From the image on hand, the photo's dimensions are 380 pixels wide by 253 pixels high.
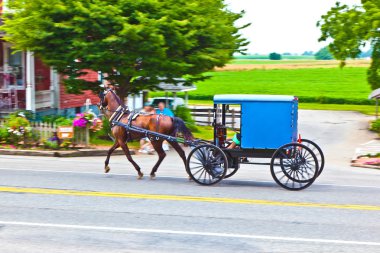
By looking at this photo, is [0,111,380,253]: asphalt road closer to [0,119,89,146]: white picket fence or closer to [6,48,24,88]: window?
[0,119,89,146]: white picket fence

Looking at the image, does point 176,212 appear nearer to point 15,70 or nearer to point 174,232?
point 174,232

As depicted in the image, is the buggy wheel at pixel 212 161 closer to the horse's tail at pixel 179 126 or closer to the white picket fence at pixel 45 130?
the horse's tail at pixel 179 126

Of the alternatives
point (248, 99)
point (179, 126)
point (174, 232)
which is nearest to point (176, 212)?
point (174, 232)

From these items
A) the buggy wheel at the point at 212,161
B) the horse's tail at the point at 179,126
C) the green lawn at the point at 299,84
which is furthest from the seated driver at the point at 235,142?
the green lawn at the point at 299,84

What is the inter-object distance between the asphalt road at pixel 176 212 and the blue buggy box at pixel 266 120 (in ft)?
3.59

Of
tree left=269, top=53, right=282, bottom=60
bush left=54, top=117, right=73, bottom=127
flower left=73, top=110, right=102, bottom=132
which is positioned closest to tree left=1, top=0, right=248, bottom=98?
bush left=54, top=117, right=73, bottom=127

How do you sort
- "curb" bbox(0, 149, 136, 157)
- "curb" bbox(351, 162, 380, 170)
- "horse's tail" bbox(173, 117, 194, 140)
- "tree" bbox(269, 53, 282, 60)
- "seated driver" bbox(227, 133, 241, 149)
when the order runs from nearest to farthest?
"seated driver" bbox(227, 133, 241, 149) < "horse's tail" bbox(173, 117, 194, 140) < "curb" bbox(351, 162, 380, 170) < "curb" bbox(0, 149, 136, 157) < "tree" bbox(269, 53, 282, 60)

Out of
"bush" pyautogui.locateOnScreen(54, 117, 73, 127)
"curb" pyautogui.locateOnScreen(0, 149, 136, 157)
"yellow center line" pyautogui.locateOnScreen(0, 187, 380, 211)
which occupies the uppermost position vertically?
"bush" pyautogui.locateOnScreen(54, 117, 73, 127)

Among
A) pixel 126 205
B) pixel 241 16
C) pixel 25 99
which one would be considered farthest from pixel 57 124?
pixel 241 16

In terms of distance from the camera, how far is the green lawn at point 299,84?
7219 centimetres

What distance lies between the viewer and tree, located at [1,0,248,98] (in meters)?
22.7

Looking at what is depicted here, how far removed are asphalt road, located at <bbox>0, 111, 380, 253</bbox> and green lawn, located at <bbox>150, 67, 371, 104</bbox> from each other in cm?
5275

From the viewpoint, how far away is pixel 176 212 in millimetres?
11945

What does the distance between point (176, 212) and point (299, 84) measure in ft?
272
